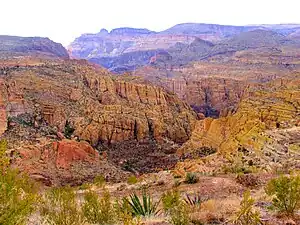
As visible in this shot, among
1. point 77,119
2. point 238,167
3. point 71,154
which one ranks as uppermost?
point 238,167

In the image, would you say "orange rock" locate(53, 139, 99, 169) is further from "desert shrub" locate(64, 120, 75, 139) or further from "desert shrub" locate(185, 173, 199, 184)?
"desert shrub" locate(185, 173, 199, 184)

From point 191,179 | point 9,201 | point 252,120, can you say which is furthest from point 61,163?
point 9,201

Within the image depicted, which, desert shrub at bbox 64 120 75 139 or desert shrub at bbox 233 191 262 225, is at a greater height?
desert shrub at bbox 233 191 262 225

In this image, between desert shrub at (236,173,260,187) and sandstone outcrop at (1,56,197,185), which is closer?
desert shrub at (236,173,260,187)

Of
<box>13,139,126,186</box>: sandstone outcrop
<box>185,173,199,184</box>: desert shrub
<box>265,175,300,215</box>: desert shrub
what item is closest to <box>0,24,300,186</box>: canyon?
<box>13,139,126,186</box>: sandstone outcrop

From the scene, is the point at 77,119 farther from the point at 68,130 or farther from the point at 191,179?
the point at 191,179

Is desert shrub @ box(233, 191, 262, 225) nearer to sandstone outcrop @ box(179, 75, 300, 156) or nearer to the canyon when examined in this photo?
the canyon

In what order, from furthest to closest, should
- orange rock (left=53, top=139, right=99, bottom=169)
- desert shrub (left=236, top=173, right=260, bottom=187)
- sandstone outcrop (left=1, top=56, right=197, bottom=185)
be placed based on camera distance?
orange rock (left=53, top=139, right=99, bottom=169) < sandstone outcrop (left=1, top=56, right=197, bottom=185) < desert shrub (left=236, top=173, right=260, bottom=187)

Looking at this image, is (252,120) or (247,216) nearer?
(247,216)

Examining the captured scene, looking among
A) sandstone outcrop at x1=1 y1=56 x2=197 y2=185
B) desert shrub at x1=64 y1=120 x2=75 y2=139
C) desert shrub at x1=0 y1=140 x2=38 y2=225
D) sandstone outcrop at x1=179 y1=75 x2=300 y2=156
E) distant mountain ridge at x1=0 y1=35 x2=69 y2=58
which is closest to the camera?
desert shrub at x1=0 y1=140 x2=38 y2=225

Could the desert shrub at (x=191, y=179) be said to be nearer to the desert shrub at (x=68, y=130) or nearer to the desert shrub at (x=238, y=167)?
the desert shrub at (x=238, y=167)

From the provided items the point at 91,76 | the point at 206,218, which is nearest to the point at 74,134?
the point at 91,76

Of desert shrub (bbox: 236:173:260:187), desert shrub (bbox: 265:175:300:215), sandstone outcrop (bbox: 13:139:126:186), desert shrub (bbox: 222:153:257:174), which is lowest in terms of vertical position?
sandstone outcrop (bbox: 13:139:126:186)

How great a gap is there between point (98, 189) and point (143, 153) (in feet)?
84.2
